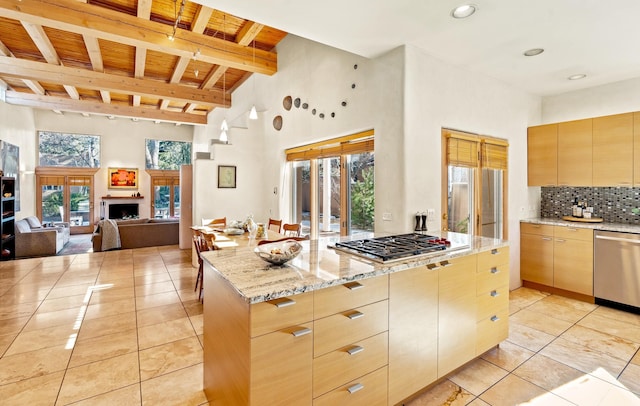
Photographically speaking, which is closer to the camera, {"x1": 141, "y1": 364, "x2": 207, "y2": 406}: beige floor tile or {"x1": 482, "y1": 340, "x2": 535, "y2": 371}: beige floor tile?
{"x1": 141, "y1": 364, "x2": 207, "y2": 406}: beige floor tile

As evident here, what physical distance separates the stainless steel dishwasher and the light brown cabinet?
0.08 meters

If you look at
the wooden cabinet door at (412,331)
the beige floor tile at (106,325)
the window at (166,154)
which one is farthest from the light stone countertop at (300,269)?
the window at (166,154)

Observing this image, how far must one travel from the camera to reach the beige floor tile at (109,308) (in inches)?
135

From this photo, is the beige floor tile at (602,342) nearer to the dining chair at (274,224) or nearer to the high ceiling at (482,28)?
the high ceiling at (482,28)

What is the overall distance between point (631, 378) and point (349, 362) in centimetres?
236

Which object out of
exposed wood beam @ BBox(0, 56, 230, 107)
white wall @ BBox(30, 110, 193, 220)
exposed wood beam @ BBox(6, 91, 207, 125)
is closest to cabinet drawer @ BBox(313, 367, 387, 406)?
exposed wood beam @ BBox(0, 56, 230, 107)

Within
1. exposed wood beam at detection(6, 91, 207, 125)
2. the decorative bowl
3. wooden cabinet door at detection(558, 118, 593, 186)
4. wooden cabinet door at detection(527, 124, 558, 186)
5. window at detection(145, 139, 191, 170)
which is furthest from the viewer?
window at detection(145, 139, 191, 170)

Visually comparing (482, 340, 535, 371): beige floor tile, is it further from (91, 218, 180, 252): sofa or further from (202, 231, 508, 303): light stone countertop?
(91, 218, 180, 252): sofa

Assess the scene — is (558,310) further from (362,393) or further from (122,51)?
(122,51)

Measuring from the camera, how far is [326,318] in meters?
1.58

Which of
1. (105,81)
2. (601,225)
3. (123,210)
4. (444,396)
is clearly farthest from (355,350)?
(123,210)

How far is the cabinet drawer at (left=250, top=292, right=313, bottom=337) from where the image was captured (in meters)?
1.38

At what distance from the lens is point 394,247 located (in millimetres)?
2254

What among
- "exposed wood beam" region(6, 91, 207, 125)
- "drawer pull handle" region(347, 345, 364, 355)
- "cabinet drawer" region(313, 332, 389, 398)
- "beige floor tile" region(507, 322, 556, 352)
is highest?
"exposed wood beam" region(6, 91, 207, 125)
